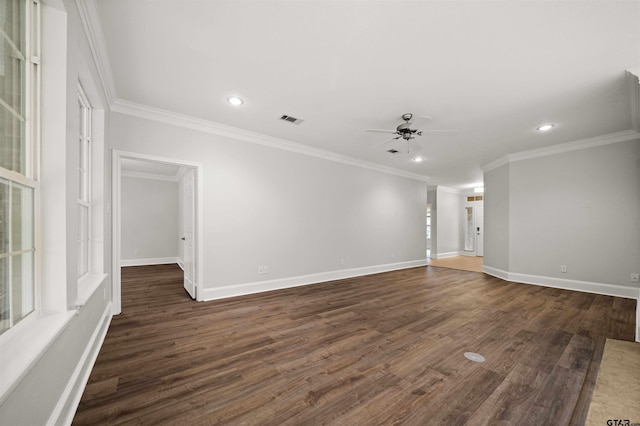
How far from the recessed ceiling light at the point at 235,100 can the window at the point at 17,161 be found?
5.92ft

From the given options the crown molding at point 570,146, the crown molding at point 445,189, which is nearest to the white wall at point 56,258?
the crown molding at point 570,146

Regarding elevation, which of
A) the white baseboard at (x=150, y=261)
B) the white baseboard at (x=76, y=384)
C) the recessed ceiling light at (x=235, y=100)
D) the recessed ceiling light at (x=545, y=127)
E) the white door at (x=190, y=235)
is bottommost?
the white baseboard at (x=150, y=261)

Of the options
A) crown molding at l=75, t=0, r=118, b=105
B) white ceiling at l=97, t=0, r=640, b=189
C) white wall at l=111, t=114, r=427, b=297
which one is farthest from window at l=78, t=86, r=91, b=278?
white wall at l=111, t=114, r=427, b=297

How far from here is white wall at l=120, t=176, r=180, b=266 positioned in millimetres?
7039

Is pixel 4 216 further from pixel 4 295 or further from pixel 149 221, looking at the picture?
pixel 149 221

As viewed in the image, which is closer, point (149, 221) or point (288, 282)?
point (288, 282)

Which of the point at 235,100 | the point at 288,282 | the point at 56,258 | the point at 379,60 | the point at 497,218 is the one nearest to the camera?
the point at 56,258

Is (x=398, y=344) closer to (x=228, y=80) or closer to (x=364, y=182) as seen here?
(x=228, y=80)

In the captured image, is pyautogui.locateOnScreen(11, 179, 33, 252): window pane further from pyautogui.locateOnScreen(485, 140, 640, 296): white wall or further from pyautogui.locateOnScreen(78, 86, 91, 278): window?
pyautogui.locateOnScreen(485, 140, 640, 296): white wall

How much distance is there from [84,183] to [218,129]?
6.26 feet

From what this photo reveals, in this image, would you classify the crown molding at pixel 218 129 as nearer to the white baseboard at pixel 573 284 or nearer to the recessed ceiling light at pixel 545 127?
the recessed ceiling light at pixel 545 127

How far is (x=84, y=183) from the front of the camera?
8.42ft

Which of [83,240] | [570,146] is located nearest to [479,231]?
[570,146]

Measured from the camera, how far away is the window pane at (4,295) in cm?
112
